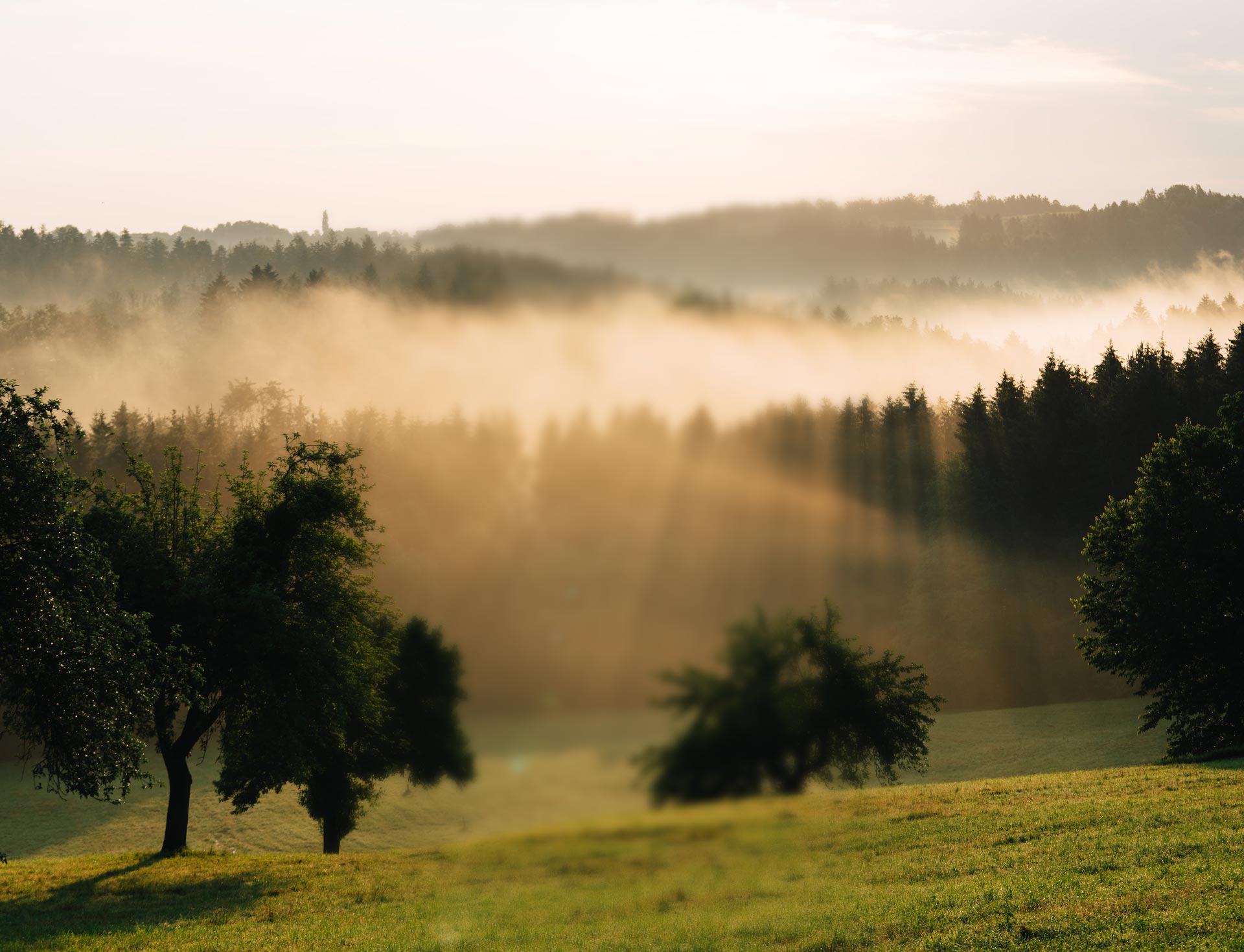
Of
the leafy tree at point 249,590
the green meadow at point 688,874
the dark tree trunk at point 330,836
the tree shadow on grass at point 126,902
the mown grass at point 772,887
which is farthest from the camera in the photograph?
the dark tree trunk at point 330,836

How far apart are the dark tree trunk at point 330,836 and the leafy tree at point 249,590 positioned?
10.4 metres

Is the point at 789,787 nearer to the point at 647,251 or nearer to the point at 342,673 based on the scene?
the point at 647,251

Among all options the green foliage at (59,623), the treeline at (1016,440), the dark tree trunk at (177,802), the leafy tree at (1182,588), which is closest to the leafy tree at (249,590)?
the dark tree trunk at (177,802)

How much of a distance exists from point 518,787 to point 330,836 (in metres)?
40.5

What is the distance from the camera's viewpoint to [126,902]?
30875 mm

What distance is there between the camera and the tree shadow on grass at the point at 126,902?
27.0 m

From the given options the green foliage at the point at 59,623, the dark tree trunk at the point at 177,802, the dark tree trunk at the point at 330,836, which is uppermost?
the green foliage at the point at 59,623

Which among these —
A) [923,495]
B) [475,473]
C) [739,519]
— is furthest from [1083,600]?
[739,519]

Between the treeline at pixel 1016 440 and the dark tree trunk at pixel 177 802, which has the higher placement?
the treeline at pixel 1016 440

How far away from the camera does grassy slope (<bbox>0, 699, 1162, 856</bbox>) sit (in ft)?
50.4

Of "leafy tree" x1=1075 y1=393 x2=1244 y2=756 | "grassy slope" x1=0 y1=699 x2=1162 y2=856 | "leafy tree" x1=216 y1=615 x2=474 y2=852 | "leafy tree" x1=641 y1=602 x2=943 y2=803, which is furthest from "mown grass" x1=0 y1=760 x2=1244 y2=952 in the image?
"leafy tree" x1=1075 y1=393 x2=1244 y2=756

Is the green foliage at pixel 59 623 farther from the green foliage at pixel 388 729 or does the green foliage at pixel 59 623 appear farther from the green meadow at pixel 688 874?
the green foliage at pixel 388 729

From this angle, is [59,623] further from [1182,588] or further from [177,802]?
[1182,588]

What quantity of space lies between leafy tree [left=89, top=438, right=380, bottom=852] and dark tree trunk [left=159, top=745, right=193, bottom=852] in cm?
6
